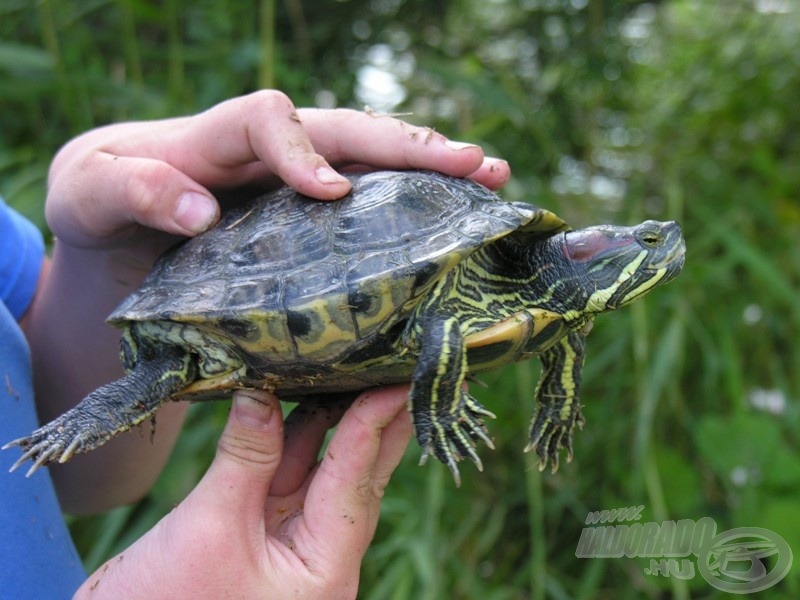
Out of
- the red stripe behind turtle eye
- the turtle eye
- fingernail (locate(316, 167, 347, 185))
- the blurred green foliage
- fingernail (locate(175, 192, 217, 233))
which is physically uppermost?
fingernail (locate(316, 167, 347, 185))

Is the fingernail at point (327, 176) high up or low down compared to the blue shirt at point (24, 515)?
up

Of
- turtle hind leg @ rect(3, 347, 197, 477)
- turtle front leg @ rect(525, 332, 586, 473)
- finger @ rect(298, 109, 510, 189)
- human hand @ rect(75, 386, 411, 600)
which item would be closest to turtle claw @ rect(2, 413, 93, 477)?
turtle hind leg @ rect(3, 347, 197, 477)

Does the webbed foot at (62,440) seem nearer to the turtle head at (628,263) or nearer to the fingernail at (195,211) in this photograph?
the fingernail at (195,211)

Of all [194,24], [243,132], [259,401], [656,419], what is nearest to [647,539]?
[656,419]

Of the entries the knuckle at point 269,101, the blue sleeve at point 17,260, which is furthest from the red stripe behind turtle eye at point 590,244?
the blue sleeve at point 17,260

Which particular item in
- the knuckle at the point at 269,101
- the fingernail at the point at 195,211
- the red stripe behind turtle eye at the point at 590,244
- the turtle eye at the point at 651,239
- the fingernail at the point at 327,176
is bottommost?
the red stripe behind turtle eye at the point at 590,244

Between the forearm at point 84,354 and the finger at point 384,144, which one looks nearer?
the finger at point 384,144

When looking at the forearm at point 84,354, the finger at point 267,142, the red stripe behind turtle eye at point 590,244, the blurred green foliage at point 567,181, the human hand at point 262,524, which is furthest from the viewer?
the blurred green foliage at point 567,181

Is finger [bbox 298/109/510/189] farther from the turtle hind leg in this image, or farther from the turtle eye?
the turtle hind leg
